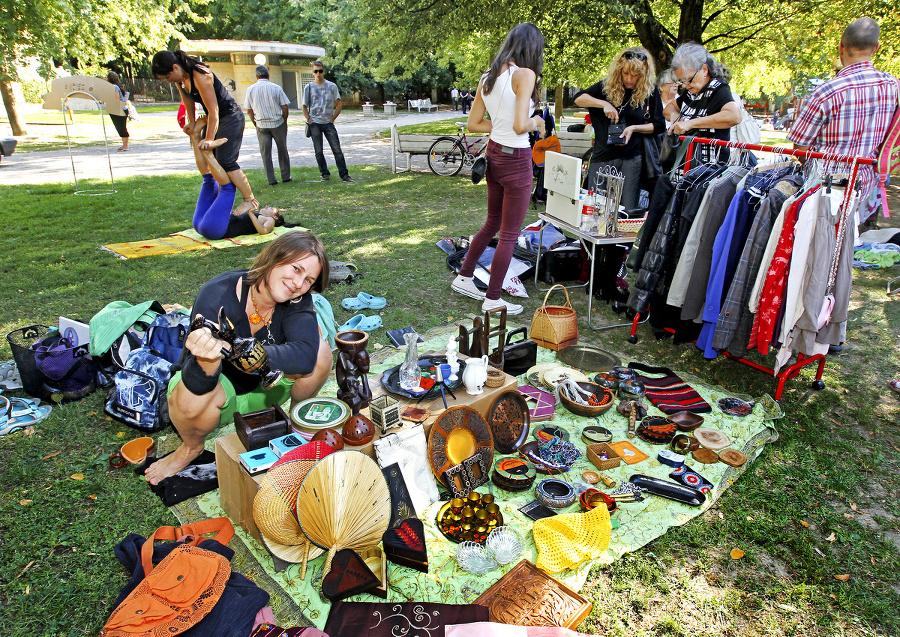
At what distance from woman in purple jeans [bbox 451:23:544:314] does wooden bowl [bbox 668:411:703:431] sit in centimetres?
138

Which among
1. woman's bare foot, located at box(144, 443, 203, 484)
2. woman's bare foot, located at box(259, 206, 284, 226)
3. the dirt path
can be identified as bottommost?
woman's bare foot, located at box(144, 443, 203, 484)

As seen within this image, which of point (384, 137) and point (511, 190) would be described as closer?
point (511, 190)

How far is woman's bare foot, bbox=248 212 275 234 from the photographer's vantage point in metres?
6.66

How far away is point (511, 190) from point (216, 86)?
4156mm

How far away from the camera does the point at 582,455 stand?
10.2 feet

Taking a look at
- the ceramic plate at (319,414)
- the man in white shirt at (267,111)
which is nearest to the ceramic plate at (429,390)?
the ceramic plate at (319,414)

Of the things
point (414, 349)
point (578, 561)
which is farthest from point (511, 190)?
point (578, 561)

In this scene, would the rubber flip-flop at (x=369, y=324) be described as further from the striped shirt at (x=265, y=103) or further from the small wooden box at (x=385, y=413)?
the striped shirt at (x=265, y=103)

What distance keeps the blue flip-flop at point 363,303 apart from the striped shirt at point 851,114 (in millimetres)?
3634

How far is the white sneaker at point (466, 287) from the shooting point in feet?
16.8

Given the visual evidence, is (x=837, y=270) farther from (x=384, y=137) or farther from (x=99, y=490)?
(x=384, y=137)

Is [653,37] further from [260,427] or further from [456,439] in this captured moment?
[260,427]

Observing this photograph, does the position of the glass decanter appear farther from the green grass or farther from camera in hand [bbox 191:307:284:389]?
the green grass

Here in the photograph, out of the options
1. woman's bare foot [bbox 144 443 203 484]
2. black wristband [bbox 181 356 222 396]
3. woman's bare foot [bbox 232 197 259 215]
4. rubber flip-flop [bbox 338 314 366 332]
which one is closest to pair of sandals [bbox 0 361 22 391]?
woman's bare foot [bbox 144 443 203 484]
